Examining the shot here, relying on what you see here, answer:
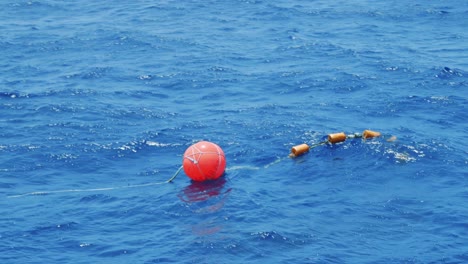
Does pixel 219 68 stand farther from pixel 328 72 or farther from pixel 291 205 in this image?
pixel 291 205

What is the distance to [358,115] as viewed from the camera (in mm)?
49156

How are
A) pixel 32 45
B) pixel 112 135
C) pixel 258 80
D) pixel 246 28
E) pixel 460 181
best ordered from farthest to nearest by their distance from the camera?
1. pixel 246 28
2. pixel 32 45
3. pixel 258 80
4. pixel 112 135
5. pixel 460 181

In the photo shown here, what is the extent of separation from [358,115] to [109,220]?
57.5 ft

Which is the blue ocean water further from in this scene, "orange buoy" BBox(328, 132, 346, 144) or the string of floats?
"orange buoy" BBox(328, 132, 346, 144)

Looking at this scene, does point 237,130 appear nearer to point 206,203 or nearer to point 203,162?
point 203,162

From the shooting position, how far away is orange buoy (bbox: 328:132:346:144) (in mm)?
43969

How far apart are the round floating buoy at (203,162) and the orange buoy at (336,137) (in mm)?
6510

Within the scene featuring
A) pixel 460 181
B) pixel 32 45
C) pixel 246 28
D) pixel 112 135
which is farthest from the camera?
pixel 246 28

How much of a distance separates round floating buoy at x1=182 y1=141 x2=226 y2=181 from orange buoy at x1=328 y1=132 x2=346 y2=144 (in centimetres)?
651

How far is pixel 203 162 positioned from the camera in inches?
1569

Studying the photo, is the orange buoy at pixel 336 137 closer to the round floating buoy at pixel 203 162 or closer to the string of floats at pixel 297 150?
the string of floats at pixel 297 150

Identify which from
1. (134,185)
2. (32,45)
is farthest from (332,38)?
Answer: (134,185)

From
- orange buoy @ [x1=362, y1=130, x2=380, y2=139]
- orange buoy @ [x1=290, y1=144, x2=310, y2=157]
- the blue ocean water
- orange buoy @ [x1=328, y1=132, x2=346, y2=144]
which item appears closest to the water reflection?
the blue ocean water

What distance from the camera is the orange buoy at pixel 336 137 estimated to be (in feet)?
144
